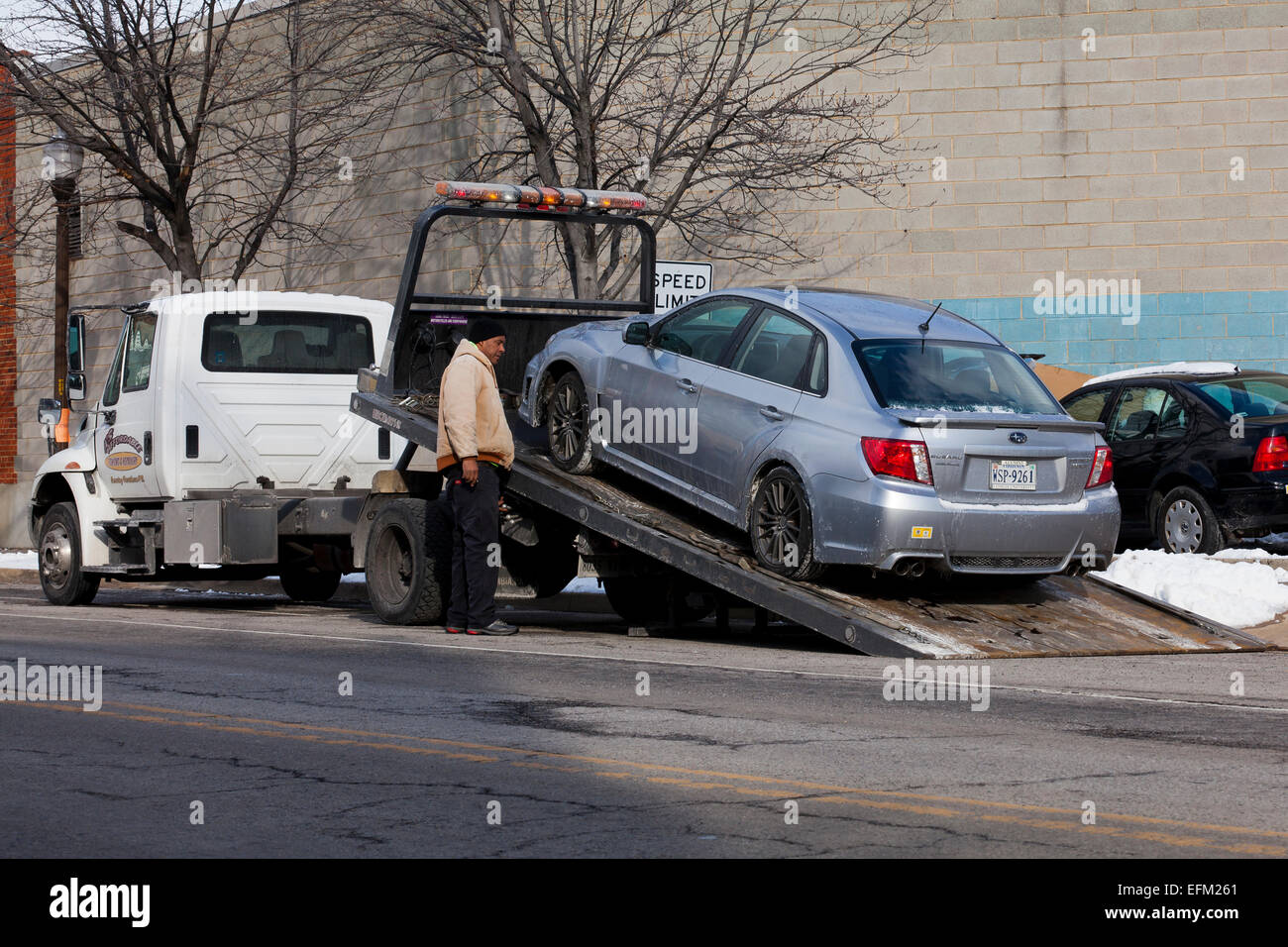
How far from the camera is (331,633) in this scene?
13.0 metres

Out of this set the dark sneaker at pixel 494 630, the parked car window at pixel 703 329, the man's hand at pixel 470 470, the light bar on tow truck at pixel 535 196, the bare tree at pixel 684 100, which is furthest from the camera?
the bare tree at pixel 684 100

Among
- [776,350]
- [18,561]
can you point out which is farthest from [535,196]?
[18,561]

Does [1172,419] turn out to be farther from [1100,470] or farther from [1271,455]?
[1100,470]

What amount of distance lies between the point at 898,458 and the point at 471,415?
9.96 ft

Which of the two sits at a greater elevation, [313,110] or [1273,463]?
[313,110]

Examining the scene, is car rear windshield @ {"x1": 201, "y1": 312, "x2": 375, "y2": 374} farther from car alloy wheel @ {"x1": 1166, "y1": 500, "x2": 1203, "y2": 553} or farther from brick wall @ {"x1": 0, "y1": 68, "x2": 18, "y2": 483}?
brick wall @ {"x1": 0, "y1": 68, "x2": 18, "y2": 483}

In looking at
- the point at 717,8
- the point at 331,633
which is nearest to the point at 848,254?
the point at 717,8

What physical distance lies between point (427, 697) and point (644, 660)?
6.85 ft

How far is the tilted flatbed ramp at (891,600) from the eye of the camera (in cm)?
1095

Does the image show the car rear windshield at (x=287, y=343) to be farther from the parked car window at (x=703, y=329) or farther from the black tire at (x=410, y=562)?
the parked car window at (x=703, y=329)

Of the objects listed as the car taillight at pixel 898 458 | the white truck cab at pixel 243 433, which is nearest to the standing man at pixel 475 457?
the white truck cab at pixel 243 433

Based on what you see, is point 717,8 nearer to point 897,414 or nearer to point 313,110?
point 313,110

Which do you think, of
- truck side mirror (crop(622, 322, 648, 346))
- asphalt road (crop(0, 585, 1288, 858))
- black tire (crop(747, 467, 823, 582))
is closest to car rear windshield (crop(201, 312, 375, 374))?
truck side mirror (crop(622, 322, 648, 346))

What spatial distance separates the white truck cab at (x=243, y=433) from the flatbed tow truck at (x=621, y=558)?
1093 mm
